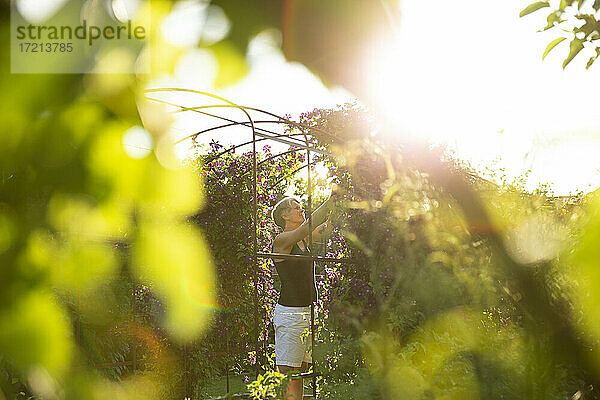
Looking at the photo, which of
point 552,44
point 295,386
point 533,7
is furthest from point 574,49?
point 295,386

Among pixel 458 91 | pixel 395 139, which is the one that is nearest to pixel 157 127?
pixel 395 139

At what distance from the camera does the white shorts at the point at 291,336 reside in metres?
4.94

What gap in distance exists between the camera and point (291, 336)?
4941 mm

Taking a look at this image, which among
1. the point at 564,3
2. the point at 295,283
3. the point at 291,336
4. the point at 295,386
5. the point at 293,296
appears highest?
the point at 564,3

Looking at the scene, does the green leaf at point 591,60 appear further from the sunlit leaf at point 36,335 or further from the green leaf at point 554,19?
the sunlit leaf at point 36,335

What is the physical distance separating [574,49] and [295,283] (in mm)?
3729

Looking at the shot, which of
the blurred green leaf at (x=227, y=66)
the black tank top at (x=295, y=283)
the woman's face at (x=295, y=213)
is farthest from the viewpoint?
the woman's face at (x=295, y=213)

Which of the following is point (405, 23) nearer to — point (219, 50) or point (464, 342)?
point (219, 50)

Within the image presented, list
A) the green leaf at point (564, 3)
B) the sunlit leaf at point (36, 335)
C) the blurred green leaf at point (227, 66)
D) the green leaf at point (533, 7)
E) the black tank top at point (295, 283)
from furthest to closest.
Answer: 1. the black tank top at point (295, 283)
2. the green leaf at point (564, 3)
3. the green leaf at point (533, 7)
4. the blurred green leaf at point (227, 66)
5. the sunlit leaf at point (36, 335)

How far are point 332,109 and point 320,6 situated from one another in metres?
4.86

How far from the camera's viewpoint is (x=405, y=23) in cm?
83

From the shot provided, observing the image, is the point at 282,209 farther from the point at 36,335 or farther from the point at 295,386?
the point at 36,335

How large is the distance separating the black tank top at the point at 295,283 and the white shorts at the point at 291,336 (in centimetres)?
6

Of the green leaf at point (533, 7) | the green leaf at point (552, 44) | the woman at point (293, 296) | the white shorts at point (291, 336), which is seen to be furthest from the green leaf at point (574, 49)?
the white shorts at point (291, 336)
